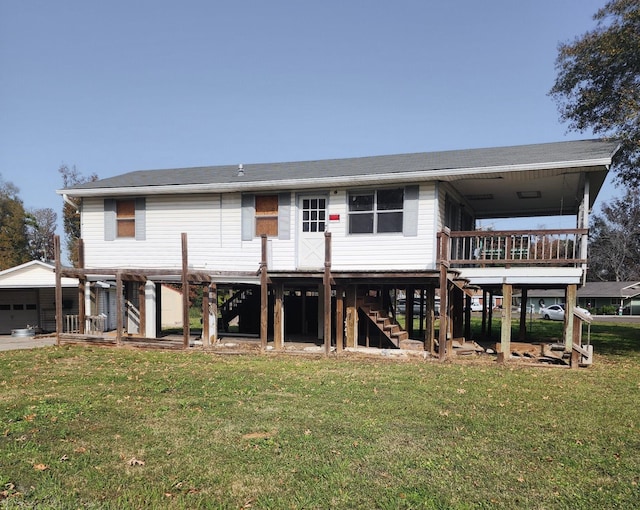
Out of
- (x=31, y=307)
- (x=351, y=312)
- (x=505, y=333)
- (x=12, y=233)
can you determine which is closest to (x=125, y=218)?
(x=351, y=312)

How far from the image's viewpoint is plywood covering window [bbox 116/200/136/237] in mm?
14367

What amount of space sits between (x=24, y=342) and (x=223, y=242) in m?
8.98

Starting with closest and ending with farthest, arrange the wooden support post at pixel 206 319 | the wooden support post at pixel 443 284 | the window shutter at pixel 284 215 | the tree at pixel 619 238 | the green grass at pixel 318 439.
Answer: the green grass at pixel 318 439 < the wooden support post at pixel 443 284 < the window shutter at pixel 284 215 < the wooden support post at pixel 206 319 < the tree at pixel 619 238

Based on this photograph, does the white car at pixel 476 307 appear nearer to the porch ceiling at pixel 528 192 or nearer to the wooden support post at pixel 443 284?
the porch ceiling at pixel 528 192

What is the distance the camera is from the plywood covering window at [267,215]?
1330cm

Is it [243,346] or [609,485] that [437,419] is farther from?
[243,346]

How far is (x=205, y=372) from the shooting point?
9656mm

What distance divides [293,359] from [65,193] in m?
9.28

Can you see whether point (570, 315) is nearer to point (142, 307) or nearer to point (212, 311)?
point (212, 311)

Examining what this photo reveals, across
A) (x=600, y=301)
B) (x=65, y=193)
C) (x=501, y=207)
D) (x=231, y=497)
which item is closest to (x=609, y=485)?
(x=231, y=497)

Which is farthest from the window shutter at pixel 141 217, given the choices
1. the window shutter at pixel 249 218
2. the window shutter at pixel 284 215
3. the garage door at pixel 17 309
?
the garage door at pixel 17 309

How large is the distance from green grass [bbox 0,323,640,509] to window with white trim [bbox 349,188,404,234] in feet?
14.0

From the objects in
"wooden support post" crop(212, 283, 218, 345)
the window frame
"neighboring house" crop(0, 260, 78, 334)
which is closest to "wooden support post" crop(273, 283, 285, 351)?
"wooden support post" crop(212, 283, 218, 345)

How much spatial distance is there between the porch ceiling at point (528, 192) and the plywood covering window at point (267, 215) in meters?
5.18
